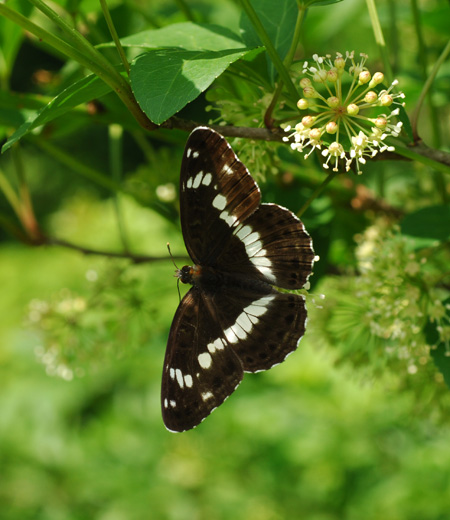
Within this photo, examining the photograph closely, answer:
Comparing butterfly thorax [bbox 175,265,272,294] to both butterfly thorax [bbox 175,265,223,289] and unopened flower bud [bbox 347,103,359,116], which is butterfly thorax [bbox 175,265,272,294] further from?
unopened flower bud [bbox 347,103,359,116]

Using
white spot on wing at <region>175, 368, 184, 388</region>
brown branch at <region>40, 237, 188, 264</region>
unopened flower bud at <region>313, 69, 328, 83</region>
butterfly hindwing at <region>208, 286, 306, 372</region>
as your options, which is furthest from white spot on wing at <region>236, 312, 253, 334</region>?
unopened flower bud at <region>313, 69, 328, 83</region>

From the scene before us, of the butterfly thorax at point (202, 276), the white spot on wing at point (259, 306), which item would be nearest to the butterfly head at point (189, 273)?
the butterfly thorax at point (202, 276)

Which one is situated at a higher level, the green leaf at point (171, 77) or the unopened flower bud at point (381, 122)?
the green leaf at point (171, 77)

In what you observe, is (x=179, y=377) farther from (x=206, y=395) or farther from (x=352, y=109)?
(x=352, y=109)

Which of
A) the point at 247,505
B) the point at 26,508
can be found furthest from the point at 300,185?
the point at 26,508

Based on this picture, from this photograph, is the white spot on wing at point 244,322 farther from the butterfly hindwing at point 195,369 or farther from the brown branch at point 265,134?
the brown branch at point 265,134

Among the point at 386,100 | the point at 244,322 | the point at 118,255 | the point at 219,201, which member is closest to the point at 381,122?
the point at 386,100
